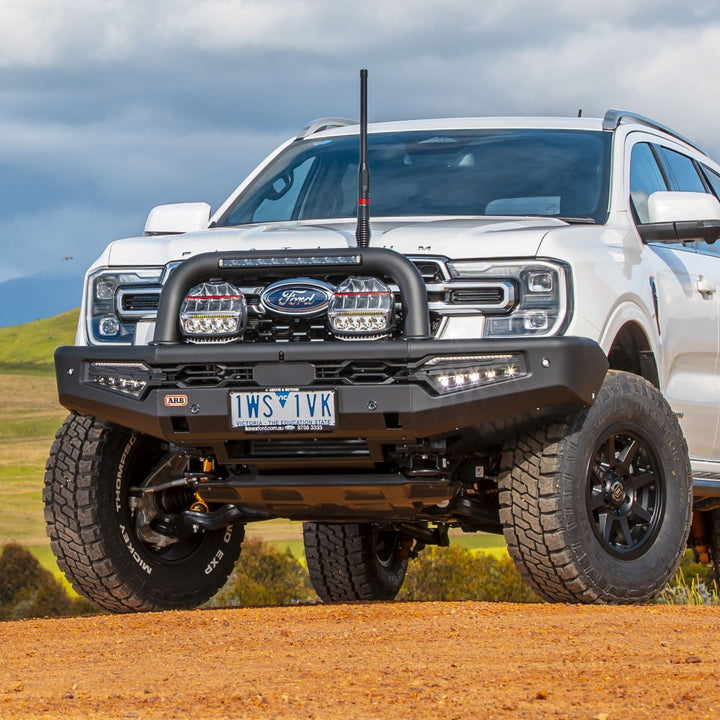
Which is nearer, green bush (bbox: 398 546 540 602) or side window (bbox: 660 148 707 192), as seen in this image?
side window (bbox: 660 148 707 192)

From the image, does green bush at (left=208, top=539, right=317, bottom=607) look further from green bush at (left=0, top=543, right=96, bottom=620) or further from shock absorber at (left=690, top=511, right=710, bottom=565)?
shock absorber at (left=690, top=511, right=710, bottom=565)

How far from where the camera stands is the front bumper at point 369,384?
6.01 meters

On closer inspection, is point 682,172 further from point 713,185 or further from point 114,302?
point 114,302

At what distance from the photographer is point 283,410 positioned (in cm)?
613

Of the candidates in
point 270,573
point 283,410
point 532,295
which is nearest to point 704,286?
point 532,295

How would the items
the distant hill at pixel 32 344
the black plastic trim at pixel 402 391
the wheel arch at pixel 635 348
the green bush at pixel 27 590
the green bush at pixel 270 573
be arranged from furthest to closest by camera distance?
the distant hill at pixel 32 344 < the green bush at pixel 270 573 < the green bush at pixel 27 590 < the wheel arch at pixel 635 348 < the black plastic trim at pixel 402 391

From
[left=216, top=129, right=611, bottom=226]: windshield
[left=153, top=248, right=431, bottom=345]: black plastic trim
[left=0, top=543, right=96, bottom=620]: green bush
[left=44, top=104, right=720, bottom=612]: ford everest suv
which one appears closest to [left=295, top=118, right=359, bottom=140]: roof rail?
[left=216, top=129, right=611, bottom=226]: windshield

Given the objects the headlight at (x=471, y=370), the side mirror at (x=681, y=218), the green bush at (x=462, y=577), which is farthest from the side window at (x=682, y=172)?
the green bush at (x=462, y=577)

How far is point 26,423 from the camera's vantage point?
8200 centimetres

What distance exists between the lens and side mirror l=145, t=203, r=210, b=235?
7418 mm

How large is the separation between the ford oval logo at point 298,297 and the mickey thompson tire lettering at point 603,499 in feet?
3.33

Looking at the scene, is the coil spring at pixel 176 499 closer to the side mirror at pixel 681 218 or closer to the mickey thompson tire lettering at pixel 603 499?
the mickey thompson tire lettering at pixel 603 499

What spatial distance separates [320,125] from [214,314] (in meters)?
2.63

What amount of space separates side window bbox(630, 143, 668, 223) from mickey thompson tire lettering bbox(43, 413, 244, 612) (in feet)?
8.43
